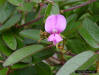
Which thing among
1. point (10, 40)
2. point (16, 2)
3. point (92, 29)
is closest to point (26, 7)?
point (16, 2)

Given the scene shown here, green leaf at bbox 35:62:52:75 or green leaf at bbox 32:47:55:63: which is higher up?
green leaf at bbox 32:47:55:63

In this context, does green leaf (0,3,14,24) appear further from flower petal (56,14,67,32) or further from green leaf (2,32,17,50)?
flower petal (56,14,67,32)

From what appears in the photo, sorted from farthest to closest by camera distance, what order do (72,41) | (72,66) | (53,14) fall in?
(72,41)
(53,14)
(72,66)

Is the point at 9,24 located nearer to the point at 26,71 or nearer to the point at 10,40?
the point at 10,40

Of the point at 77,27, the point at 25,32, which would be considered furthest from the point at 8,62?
the point at 77,27

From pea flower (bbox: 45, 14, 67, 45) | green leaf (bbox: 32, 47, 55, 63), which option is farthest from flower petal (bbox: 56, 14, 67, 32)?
green leaf (bbox: 32, 47, 55, 63)

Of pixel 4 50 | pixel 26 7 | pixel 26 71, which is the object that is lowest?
pixel 26 71

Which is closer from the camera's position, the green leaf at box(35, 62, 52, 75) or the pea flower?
the pea flower

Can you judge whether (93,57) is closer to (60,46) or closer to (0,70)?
(60,46)
